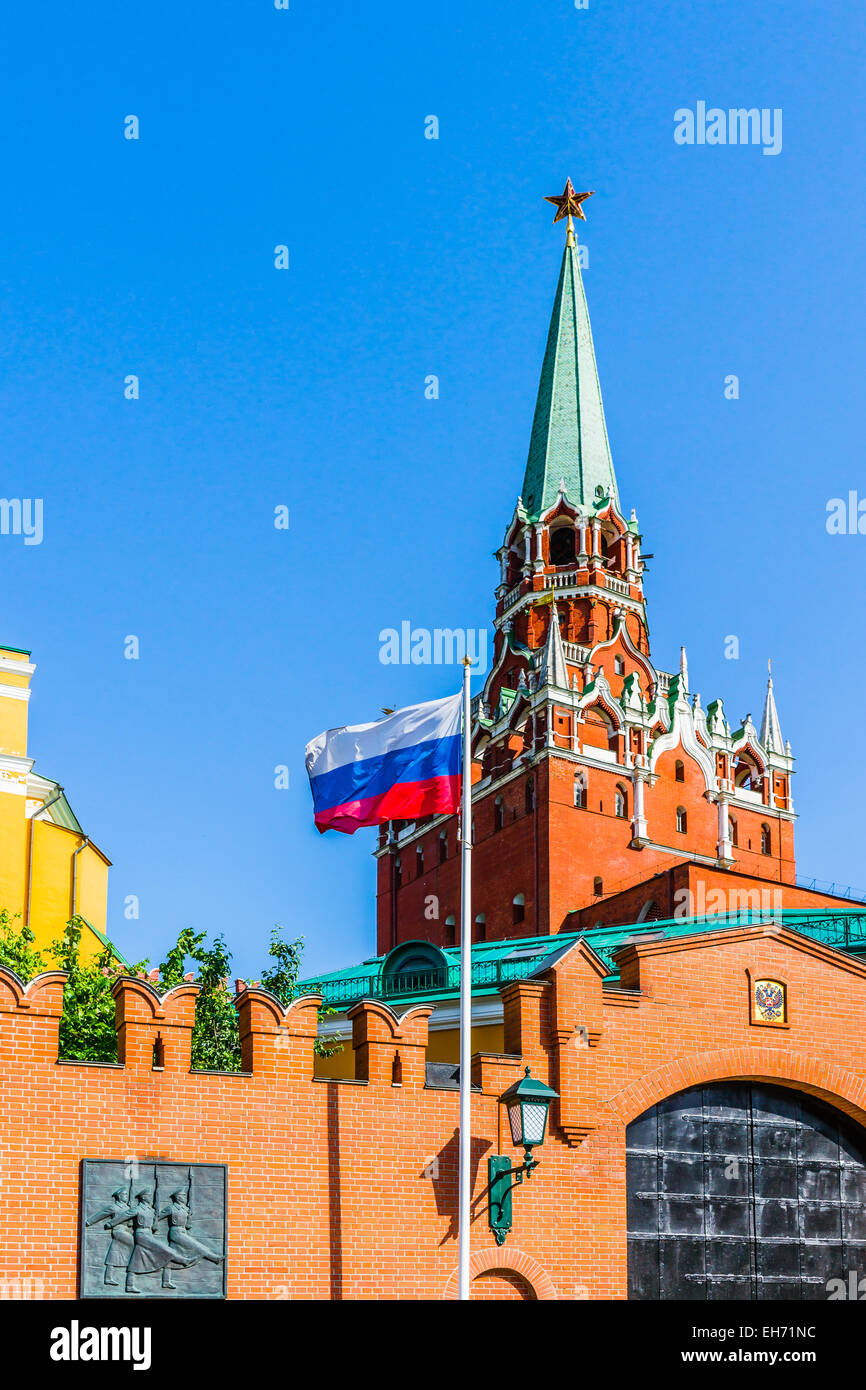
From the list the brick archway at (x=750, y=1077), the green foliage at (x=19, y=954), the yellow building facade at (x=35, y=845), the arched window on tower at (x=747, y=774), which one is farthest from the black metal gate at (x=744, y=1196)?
the arched window on tower at (x=747, y=774)

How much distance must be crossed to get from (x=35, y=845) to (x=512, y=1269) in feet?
66.8

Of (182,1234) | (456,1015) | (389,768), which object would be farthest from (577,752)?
(182,1234)

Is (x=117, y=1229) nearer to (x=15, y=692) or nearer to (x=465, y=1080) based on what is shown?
(x=465, y=1080)

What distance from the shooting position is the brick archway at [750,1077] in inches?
Answer: 885

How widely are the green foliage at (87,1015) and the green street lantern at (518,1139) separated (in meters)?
9.16

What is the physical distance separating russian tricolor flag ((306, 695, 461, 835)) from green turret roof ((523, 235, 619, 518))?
54.1 metres

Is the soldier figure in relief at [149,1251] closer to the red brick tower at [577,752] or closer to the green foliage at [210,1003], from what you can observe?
the green foliage at [210,1003]

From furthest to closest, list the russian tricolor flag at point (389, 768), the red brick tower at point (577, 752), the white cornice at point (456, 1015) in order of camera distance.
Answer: the red brick tower at point (577, 752) < the white cornice at point (456, 1015) < the russian tricolor flag at point (389, 768)

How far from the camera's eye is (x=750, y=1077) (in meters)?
23.5

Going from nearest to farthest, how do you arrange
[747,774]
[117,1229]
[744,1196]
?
[117,1229], [744,1196], [747,774]
